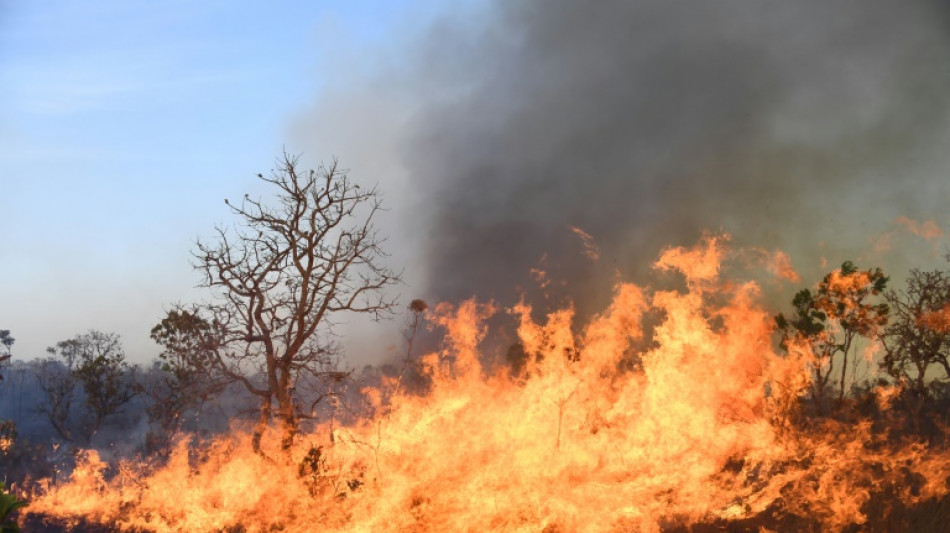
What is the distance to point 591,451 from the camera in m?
16.6

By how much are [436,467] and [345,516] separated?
2.28 meters

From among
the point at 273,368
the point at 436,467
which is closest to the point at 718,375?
the point at 436,467

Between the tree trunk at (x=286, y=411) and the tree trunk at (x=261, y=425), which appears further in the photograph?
the tree trunk at (x=286, y=411)

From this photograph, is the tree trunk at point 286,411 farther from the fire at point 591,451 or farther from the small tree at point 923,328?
the small tree at point 923,328

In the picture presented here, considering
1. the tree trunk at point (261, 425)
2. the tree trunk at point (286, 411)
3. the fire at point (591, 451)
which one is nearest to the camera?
the fire at point (591, 451)

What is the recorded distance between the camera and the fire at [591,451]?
50.0ft

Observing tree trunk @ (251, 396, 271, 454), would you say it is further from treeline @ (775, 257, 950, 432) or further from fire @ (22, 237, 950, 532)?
treeline @ (775, 257, 950, 432)

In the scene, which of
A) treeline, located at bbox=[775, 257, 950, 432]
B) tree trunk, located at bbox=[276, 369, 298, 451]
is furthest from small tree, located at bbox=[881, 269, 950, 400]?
tree trunk, located at bbox=[276, 369, 298, 451]

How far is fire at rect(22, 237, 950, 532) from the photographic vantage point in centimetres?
1523

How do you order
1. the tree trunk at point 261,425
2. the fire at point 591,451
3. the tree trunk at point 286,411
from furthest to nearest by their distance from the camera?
the tree trunk at point 286,411
the tree trunk at point 261,425
the fire at point 591,451

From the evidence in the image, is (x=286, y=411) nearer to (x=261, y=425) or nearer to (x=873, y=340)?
(x=261, y=425)

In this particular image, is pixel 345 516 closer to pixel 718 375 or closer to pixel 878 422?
pixel 718 375

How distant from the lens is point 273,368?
19.5 meters

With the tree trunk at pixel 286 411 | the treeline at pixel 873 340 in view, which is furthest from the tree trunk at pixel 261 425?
the treeline at pixel 873 340
